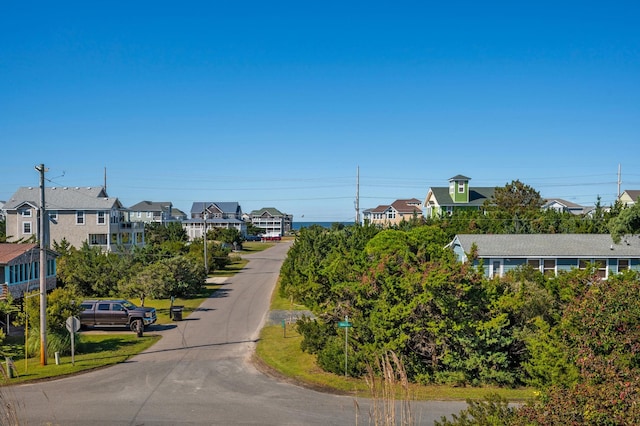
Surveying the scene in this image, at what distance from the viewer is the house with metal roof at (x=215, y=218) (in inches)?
4427

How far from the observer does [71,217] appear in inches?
2231

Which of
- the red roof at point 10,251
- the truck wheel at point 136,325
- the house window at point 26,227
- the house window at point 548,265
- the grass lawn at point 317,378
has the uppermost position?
the house window at point 26,227

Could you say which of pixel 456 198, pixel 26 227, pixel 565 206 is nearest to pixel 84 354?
pixel 26 227

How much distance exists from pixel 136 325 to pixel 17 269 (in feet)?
32.0

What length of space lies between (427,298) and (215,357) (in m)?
9.15

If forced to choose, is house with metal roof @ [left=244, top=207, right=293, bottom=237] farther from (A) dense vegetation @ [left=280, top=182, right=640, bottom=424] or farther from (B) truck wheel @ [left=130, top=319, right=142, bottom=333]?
(A) dense vegetation @ [left=280, top=182, right=640, bottom=424]

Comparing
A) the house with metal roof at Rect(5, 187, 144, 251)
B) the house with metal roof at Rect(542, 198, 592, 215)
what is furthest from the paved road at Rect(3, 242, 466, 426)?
the house with metal roof at Rect(542, 198, 592, 215)

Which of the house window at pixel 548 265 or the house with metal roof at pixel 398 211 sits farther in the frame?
the house with metal roof at pixel 398 211

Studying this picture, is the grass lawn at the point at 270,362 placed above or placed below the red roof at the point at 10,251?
below

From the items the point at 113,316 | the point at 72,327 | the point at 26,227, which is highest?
the point at 26,227

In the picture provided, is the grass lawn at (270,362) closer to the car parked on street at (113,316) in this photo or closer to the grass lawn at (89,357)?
the grass lawn at (89,357)

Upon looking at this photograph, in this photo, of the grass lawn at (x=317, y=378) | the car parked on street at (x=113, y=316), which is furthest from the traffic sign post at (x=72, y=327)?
the grass lawn at (x=317, y=378)

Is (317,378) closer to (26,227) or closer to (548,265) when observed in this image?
(548,265)

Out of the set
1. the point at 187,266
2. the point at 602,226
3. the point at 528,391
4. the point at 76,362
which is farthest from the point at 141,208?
the point at 528,391
